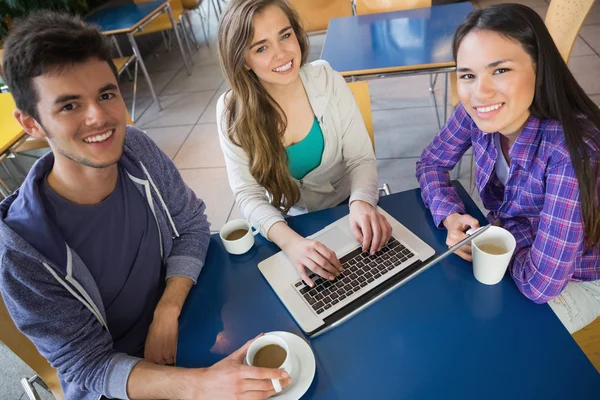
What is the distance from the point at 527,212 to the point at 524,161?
5.8 inches

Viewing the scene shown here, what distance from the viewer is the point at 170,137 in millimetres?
3451

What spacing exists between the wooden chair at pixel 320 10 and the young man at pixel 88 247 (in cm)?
284

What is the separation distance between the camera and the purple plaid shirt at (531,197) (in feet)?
2.80

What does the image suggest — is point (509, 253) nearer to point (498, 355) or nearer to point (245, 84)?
point (498, 355)

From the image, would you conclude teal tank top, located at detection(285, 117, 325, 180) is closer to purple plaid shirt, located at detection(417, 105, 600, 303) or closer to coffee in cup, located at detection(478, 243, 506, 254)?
purple plaid shirt, located at detection(417, 105, 600, 303)

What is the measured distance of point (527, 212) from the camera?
1.05m

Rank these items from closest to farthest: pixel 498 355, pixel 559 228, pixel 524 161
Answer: pixel 498 355, pixel 559 228, pixel 524 161

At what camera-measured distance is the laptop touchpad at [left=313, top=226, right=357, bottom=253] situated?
103 centimetres

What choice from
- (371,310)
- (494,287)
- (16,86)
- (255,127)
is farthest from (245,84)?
(494,287)

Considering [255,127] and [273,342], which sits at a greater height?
[255,127]

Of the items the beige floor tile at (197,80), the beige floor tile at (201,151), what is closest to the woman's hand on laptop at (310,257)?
the beige floor tile at (201,151)

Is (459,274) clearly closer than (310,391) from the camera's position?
No

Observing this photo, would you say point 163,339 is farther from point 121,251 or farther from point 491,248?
point 491,248

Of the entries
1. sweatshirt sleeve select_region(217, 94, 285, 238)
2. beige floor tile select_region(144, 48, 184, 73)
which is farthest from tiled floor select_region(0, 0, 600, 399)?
sweatshirt sleeve select_region(217, 94, 285, 238)
